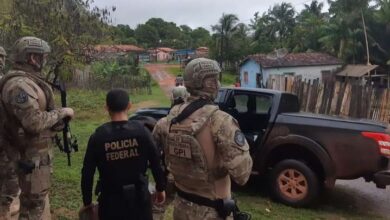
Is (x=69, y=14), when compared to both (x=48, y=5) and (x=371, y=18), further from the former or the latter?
(x=371, y=18)

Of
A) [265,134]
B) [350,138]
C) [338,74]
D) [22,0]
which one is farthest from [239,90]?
[338,74]

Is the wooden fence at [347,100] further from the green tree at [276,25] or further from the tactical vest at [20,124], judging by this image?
the green tree at [276,25]

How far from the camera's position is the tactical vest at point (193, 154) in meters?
2.92

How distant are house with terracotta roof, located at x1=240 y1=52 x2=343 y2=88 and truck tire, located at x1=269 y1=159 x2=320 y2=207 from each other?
66.5 feet

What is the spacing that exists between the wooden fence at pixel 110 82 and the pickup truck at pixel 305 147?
18.3 meters

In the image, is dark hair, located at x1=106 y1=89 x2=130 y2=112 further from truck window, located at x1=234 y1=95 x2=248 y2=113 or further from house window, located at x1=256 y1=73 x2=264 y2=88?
house window, located at x1=256 y1=73 x2=264 y2=88

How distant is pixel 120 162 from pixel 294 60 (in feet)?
88.5

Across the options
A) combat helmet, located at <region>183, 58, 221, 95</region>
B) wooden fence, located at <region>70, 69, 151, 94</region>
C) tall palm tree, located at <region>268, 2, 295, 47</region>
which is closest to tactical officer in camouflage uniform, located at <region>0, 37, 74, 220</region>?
combat helmet, located at <region>183, 58, 221, 95</region>

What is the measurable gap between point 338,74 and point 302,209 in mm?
25783

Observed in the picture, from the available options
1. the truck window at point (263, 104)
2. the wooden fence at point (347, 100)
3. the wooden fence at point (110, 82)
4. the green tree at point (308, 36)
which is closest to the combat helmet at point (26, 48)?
the truck window at point (263, 104)

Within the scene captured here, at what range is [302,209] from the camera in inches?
235

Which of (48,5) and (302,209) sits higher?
(48,5)

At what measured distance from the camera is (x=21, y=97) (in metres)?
3.60

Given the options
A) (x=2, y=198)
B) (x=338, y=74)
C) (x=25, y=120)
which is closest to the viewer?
(x=25, y=120)
